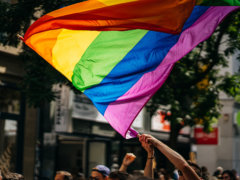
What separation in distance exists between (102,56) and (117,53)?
0.22m

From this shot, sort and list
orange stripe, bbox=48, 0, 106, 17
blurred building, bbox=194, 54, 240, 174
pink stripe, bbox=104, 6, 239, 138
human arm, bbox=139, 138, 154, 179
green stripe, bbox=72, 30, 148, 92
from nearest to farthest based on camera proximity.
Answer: human arm, bbox=139, 138, 154, 179 → pink stripe, bbox=104, 6, 239, 138 → orange stripe, bbox=48, 0, 106, 17 → green stripe, bbox=72, 30, 148, 92 → blurred building, bbox=194, 54, 240, 174

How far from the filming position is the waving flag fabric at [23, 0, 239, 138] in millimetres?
7176

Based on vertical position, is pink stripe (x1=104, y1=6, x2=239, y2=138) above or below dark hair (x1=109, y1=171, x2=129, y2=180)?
above

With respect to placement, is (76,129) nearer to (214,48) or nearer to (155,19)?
(214,48)

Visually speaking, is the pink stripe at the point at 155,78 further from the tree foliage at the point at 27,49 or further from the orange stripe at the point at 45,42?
the tree foliage at the point at 27,49

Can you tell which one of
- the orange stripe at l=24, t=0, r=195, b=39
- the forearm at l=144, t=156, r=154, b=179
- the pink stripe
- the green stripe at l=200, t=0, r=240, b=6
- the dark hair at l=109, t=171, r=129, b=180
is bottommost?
the dark hair at l=109, t=171, r=129, b=180

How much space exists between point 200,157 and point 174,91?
15.8 m

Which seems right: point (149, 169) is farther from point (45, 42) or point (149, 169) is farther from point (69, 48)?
point (45, 42)

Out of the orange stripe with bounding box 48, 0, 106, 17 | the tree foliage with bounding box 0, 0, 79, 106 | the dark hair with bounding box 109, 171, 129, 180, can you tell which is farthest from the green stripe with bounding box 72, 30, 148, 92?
the tree foliage with bounding box 0, 0, 79, 106

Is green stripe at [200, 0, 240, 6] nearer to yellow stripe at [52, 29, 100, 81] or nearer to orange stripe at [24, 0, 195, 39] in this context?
orange stripe at [24, 0, 195, 39]

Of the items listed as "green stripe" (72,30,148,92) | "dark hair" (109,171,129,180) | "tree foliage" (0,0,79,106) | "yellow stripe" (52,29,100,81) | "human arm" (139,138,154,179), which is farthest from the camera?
"tree foliage" (0,0,79,106)

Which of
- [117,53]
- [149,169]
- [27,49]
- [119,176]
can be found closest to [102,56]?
[117,53]

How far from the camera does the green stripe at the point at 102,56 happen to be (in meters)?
7.42

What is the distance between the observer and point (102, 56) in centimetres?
753
